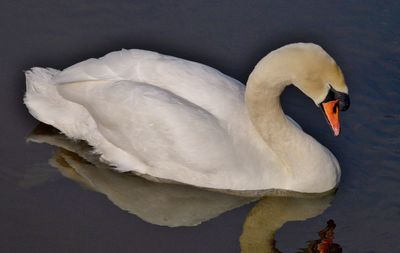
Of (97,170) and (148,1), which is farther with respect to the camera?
(148,1)

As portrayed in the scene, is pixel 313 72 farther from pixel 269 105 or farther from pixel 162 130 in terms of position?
pixel 162 130

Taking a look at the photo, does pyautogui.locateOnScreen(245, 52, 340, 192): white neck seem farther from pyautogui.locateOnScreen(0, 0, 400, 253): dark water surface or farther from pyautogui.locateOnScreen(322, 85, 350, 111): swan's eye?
pyautogui.locateOnScreen(322, 85, 350, 111): swan's eye

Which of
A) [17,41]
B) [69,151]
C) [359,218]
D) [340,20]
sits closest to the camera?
[359,218]

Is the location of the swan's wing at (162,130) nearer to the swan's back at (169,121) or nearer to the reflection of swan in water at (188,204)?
the swan's back at (169,121)

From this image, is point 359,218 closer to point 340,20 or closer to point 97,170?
point 97,170

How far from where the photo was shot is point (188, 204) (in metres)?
7.34

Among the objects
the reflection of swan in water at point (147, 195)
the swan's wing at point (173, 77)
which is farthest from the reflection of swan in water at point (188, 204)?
the swan's wing at point (173, 77)

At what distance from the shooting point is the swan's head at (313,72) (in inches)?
271

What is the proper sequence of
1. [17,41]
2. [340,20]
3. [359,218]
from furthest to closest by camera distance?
[340,20] → [17,41] → [359,218]

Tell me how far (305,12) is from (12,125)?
10.6 feet

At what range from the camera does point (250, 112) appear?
287 inches

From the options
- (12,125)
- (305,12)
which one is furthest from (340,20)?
(12,125)

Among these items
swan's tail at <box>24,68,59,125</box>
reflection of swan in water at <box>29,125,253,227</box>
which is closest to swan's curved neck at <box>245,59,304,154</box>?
reflection of swan in water at <box>29,125,253,227</box>

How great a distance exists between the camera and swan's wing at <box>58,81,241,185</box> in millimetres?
7152
